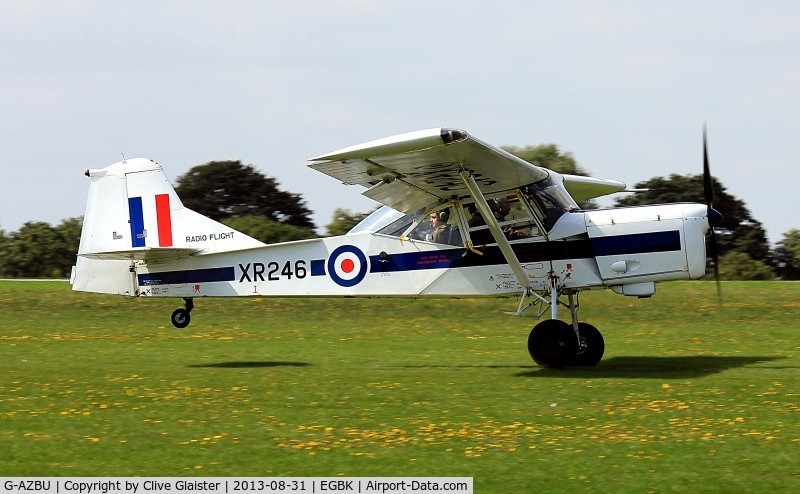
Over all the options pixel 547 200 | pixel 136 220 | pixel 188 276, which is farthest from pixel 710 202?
pixel 136 220

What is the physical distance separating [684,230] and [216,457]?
7.62m

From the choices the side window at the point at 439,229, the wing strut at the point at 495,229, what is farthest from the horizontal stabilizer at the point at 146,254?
the wing strut at the point at 495,229

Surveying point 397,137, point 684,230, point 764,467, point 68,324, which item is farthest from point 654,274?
point 68,324

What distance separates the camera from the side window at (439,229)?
596 inches

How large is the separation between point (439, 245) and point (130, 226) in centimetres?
546

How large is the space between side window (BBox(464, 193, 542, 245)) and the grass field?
1.97 metres

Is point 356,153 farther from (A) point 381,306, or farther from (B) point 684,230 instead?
(A) point 381,306

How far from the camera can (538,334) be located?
14609 mm

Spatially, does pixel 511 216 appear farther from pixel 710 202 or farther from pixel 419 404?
pixel 419 404

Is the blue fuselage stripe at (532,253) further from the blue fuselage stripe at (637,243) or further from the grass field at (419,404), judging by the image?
the grass field at (419,404)

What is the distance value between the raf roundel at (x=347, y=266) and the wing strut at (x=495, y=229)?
7.18 feet

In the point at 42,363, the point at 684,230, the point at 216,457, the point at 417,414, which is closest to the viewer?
the point at 216,457

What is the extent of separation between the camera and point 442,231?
1526cm

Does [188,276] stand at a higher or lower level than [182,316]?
higher
